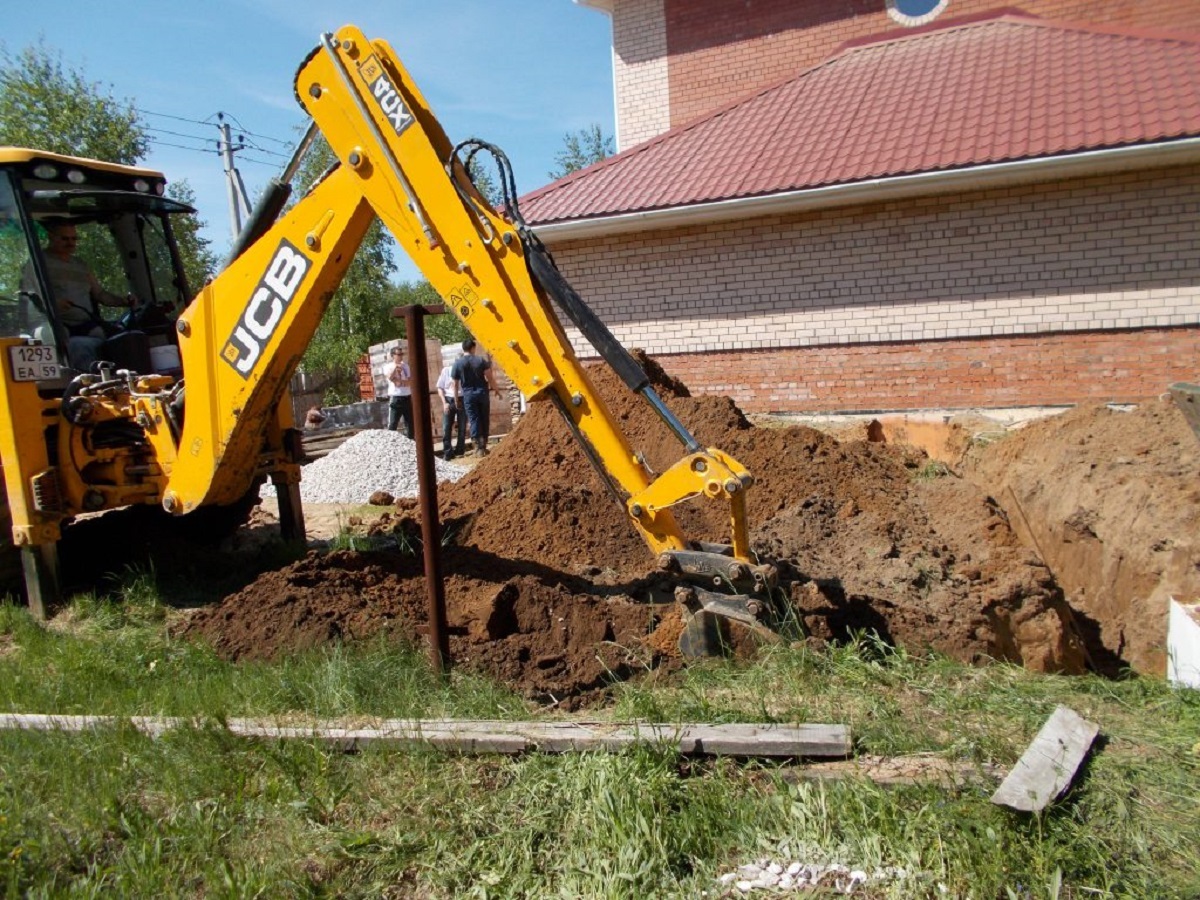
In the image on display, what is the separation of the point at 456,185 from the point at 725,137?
9.69 metres

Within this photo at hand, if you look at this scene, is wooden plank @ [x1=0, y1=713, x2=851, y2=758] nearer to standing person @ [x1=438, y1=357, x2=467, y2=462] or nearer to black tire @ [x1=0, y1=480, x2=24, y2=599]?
black tire @ [x1=0, y1=480, x2=24, y2=599]

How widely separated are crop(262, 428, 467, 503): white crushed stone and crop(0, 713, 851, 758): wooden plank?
6942 mm

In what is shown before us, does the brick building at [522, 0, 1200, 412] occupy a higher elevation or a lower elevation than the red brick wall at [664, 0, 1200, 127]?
lower

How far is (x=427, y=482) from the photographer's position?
14.8ft

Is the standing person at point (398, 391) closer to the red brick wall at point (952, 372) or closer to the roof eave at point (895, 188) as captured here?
the roof eave at point (895, 188)

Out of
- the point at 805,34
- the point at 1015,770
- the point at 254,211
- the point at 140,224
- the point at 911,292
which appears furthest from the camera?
the point at 805,34

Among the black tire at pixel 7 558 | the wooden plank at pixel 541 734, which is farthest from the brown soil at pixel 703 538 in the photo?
the black tire at pixel 7 558

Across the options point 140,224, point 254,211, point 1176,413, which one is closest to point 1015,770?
point 254,211

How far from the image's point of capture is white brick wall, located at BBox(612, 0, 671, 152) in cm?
1655

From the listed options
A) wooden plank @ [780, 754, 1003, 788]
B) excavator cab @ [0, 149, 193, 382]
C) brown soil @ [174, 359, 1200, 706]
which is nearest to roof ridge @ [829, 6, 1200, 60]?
brown soil @ [174, 359, 1200, 706]

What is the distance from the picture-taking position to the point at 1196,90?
33.3ft

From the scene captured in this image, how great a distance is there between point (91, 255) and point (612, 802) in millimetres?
6023

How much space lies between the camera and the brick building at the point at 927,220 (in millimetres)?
10109

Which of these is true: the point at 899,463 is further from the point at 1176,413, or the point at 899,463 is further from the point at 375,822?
the point at 375,822
